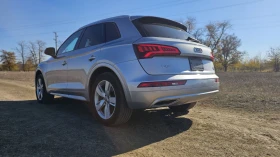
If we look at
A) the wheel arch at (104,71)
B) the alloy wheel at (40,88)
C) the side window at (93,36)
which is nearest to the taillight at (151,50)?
the wheel arch at (104,71)

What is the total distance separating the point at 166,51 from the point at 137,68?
18.2 inches

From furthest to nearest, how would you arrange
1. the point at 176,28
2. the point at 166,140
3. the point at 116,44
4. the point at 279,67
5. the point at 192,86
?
1. the point at 279,67
2. the point at 176,28
3. the point at 116,44
4. the point at 192,86
5. the point at 166,140

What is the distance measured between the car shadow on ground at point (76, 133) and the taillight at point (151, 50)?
1.13 meters

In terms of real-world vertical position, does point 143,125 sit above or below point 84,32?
below

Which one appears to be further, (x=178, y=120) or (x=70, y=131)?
(x=178, y=120)

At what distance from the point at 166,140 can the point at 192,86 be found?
833 millimetres

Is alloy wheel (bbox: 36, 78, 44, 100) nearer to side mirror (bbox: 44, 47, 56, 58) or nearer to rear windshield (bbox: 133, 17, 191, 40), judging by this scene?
side mirror (bbox: 44, 47, 56, 58)

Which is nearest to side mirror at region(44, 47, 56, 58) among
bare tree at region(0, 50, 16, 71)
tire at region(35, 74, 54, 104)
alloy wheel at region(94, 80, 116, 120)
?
tire at region(35, 74, 54, 104)

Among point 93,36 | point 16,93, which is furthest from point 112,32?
point 16,93

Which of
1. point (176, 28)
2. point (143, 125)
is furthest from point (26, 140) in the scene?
point (176, 28)

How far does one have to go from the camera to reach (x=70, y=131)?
3.19 metres

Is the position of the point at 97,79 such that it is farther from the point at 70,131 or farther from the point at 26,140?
the point at 26,140

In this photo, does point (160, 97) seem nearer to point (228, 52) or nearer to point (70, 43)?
point (70, 43)

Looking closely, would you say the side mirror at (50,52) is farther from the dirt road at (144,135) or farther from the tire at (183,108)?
the tire at (183,108)
